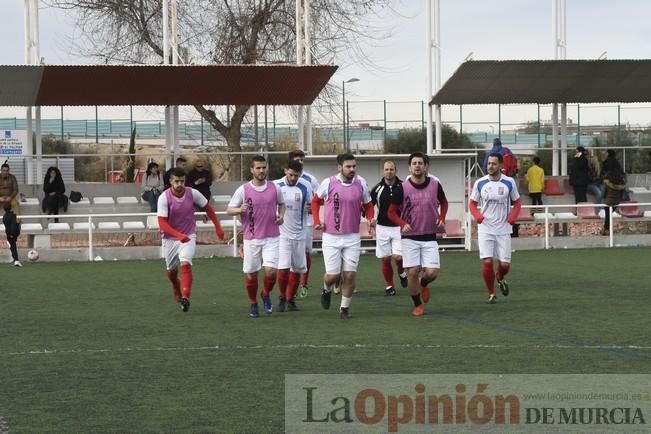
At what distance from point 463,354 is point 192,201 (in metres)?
5.46

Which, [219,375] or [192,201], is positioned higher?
[192,201]

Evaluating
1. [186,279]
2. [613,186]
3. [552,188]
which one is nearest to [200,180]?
[552,188]

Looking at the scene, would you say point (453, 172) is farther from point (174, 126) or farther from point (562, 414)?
point (562, 414)

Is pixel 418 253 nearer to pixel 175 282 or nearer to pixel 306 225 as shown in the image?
pixel 306 225

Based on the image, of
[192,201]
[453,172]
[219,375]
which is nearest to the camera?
[219,375]

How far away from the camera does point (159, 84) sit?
105 ft

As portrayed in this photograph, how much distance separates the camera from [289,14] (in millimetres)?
43812

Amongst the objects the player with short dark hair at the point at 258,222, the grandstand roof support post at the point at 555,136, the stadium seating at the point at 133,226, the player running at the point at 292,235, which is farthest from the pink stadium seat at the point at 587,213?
the player with short dark hair at the point at 258,222

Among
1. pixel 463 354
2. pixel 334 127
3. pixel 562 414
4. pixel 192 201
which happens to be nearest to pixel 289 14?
pixel 334 127

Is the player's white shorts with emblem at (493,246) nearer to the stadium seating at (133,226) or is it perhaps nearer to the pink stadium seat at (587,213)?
the stadium seating at (133,226)

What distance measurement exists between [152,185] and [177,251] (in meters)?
16.1

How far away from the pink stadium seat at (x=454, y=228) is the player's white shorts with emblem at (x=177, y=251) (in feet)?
46.5

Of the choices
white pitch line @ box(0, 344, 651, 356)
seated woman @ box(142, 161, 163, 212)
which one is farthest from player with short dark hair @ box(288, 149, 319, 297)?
seated woman @ box(142, 161, 163, 212)

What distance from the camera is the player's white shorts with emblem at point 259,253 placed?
15500 mm
